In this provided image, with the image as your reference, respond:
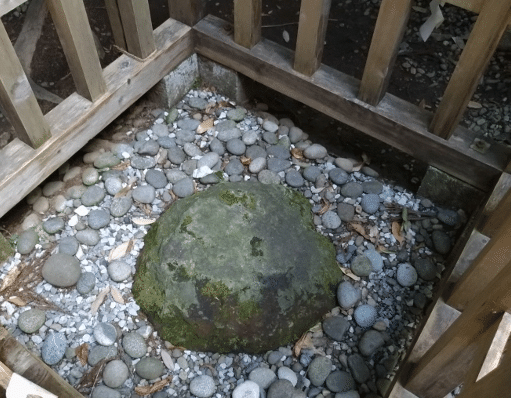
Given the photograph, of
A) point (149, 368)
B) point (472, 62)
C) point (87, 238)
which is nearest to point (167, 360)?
point (149, 368)

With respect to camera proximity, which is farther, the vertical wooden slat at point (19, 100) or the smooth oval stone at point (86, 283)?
the smooth oval stone at point (86, 283)

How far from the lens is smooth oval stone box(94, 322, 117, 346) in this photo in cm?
178

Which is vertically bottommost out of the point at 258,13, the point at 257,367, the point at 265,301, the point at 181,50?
the point at 257,367

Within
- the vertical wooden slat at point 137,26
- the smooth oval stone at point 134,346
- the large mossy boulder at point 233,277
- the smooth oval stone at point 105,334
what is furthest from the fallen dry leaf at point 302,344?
the vertical wooden slat at point 137,26

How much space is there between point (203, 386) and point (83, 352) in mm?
437

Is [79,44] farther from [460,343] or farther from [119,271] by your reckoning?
[460,343]

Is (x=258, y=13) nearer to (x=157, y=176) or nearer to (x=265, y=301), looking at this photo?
(x=157, y=176)

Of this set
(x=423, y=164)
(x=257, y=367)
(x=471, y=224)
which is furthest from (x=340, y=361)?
(x=423, y=164)

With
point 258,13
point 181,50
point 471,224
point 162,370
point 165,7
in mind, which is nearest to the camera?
point 162,370

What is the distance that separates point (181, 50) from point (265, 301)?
1.19m

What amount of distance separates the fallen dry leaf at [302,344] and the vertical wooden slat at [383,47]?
91 centimetres

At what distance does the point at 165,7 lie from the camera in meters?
2.80

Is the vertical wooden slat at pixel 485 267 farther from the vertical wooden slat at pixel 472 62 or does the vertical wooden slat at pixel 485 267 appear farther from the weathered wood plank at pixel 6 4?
the weathered wood plank at pixel 6 4

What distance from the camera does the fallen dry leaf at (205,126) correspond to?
92.0 inches
